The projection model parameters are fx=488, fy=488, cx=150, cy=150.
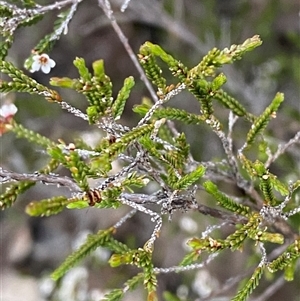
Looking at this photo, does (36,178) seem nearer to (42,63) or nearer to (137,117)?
(42,63)

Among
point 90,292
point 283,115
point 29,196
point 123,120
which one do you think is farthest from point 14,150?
point 283,115

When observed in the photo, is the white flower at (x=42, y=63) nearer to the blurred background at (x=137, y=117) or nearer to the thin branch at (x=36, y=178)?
the thin branch at (x=36, y=178)

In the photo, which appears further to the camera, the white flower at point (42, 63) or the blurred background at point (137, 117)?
the blurred background at point (137, 117)

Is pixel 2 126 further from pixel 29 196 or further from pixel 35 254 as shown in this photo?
pixel 35 254

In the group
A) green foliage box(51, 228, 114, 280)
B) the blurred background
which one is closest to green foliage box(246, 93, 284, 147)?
green foliage box(51, 228, 114, 280)

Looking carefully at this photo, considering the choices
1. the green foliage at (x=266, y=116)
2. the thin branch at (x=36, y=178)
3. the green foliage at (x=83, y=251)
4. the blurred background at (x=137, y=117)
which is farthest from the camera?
the blurred background at (x=137, y=117)

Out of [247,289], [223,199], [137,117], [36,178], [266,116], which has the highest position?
[137,117]

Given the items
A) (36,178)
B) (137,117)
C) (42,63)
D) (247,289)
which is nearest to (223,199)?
(247,289)

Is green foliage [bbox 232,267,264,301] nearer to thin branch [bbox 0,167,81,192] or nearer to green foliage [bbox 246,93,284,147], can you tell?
green foliage [bbox 246,93,284,147]

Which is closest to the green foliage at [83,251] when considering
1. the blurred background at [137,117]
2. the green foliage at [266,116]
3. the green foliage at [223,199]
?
the green foliage at [223,199]
